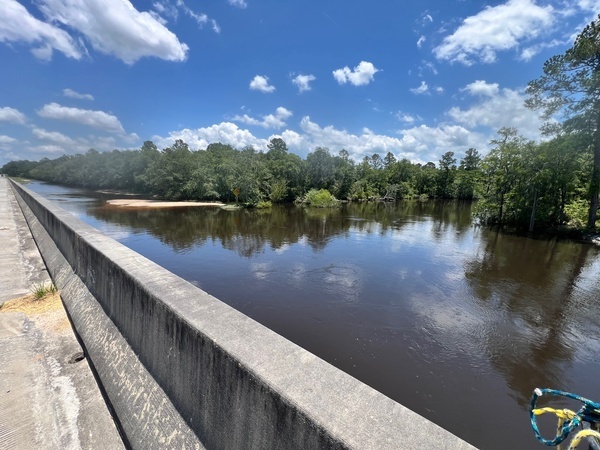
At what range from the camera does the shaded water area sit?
6.21m

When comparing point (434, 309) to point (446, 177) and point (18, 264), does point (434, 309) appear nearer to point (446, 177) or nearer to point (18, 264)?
point (18, 264)

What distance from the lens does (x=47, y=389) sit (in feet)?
12.3

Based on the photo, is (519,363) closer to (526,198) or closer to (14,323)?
(14,323)

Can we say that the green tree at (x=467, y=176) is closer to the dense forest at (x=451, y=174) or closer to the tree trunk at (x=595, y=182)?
the dense forest at (x=451, y=174)

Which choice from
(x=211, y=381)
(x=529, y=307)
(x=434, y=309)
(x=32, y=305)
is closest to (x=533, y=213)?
(x=529, y=307)

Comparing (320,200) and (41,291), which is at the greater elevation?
(41,291)

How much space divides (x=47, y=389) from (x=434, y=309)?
9623mm

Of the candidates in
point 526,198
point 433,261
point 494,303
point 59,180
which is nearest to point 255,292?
point 494,303

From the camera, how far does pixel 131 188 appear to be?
68.2m

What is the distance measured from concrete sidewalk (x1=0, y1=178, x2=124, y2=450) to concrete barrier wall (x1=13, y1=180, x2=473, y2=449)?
219 millimetres

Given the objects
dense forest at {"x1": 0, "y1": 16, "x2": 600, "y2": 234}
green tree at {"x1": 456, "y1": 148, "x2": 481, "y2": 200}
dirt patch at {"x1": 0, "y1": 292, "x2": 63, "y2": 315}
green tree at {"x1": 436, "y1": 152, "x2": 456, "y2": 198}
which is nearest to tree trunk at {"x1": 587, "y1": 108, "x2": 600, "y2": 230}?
dense forest at {"x1": 0, "y1": 16, "x2": 600, "y2": 234}

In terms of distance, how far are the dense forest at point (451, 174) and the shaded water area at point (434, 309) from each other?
221 inches

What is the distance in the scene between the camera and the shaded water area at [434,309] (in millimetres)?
6211

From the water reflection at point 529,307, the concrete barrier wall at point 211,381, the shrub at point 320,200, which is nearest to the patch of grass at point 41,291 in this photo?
the concrete barrier wall at point 211,381
